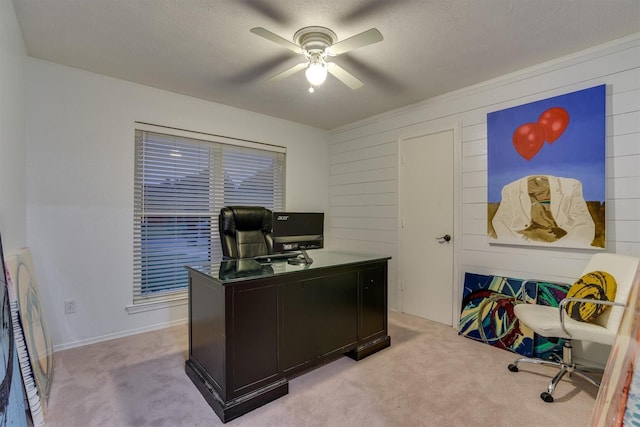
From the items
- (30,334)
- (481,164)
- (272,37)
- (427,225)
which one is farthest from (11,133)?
(481,164)

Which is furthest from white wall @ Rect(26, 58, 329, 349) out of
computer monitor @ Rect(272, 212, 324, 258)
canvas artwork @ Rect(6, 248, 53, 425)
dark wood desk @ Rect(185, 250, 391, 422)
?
computer monitor @ Rect(272, 212, 324, 258)

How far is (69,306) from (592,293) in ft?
14.1

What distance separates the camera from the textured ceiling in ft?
6.40

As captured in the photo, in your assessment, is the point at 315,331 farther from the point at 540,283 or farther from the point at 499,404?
the point at 540,283

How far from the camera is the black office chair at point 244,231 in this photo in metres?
3.13

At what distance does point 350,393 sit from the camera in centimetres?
207

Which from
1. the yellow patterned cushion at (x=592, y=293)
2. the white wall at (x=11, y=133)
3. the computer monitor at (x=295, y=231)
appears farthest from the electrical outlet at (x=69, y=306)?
the yellow patterned cushion at (x=592, y=293)

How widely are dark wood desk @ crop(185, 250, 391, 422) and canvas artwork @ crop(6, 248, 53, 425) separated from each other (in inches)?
33.5

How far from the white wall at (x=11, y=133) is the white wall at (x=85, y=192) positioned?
0.22 m

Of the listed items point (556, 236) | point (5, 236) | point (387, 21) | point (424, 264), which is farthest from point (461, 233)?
point (5, 236)

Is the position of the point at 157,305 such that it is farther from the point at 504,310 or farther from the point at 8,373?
the point at 504,310

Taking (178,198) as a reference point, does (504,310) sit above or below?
below

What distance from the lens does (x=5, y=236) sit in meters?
1.84

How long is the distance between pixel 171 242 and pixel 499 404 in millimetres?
3290
